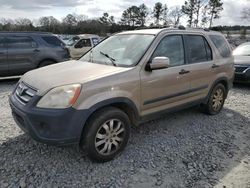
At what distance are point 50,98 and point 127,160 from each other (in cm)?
136

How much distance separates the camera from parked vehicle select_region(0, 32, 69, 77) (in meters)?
8.01

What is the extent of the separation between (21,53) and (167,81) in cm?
593

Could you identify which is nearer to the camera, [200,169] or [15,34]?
[200,169]

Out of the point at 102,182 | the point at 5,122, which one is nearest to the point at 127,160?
the point at 102,182

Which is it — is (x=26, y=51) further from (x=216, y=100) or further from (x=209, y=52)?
(x=216, y=100)

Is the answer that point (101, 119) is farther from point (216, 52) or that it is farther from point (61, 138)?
point (216, 52)

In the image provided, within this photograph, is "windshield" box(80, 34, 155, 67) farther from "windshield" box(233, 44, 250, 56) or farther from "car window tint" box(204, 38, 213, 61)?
"windshield" box(233, 44, 250, 56)

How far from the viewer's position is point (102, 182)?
303 cm

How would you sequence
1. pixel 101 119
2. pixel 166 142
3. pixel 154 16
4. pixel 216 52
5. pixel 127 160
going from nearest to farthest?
pixel 101 119
pixel 127 160
pixel 166 142
pixel 216 52
pixel 154 16

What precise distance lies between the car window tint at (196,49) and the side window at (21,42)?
5.76 metres

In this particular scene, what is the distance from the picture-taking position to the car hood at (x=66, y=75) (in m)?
3.14

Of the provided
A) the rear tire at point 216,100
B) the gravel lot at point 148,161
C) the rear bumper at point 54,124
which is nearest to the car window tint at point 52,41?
the gravel lot at point 148,161

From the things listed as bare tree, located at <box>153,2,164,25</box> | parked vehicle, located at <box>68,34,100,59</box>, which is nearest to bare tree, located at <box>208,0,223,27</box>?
bare tree, located at <box>153,2,164,25</box>

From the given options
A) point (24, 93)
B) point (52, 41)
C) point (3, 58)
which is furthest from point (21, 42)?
point (24, 93)
